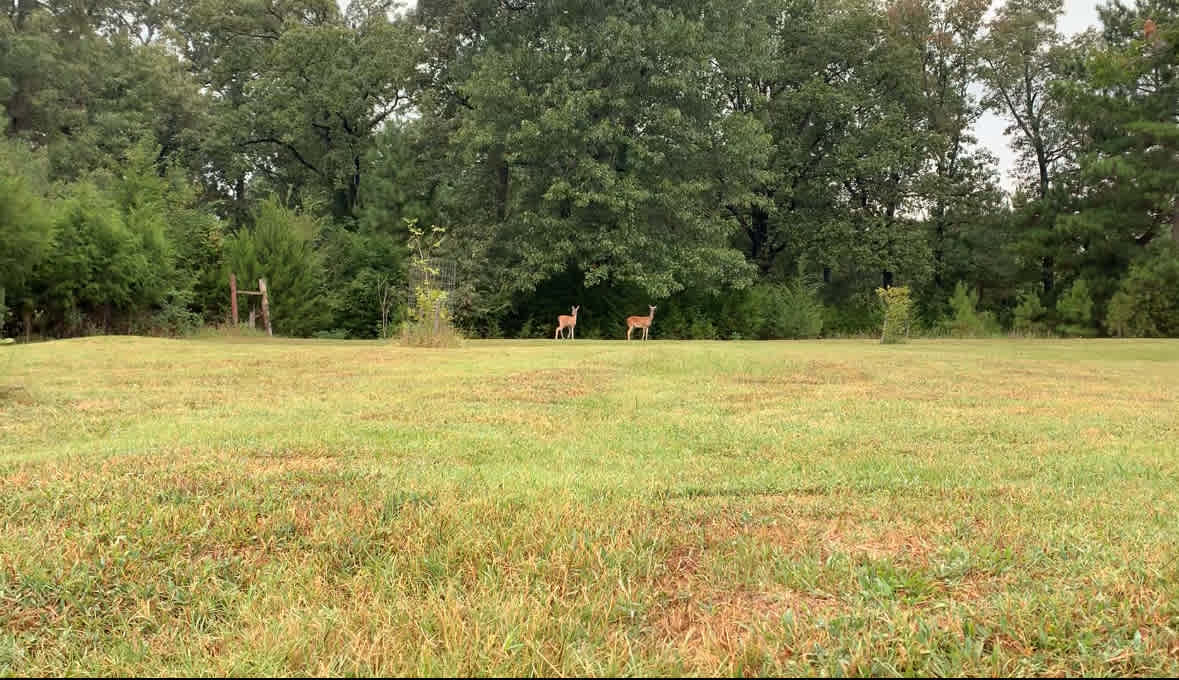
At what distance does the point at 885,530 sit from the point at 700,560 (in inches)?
29.1

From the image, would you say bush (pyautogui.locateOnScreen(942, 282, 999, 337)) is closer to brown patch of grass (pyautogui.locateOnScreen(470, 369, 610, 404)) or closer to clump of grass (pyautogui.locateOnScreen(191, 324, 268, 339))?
brown patch of grass (pyautogui.locateOnScreen(470, 369, 610, 404))

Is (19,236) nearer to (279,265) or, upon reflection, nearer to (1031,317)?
(279,265)

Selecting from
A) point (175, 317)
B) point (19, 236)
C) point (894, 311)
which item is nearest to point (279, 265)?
point (175, 317)

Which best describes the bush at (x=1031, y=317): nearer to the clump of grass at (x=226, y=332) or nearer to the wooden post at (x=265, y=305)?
the wooden post at (x=265, y=305)

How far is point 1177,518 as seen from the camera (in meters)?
2.57

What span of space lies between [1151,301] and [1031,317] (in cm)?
366

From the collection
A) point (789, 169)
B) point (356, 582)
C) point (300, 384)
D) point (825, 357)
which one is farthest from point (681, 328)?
point (356, 582)

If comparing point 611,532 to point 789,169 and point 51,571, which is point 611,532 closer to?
point 51,571

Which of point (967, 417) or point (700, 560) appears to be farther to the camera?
point (967, 417)

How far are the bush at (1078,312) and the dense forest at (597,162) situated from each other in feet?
0.28

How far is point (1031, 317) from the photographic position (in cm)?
2386

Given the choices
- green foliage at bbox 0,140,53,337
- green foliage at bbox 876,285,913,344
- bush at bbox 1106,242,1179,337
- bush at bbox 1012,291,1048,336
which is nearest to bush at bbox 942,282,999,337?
bush at bbox 1012,291,1048,336

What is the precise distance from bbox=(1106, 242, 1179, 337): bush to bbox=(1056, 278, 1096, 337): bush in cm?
106

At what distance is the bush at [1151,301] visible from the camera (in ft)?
66.2
